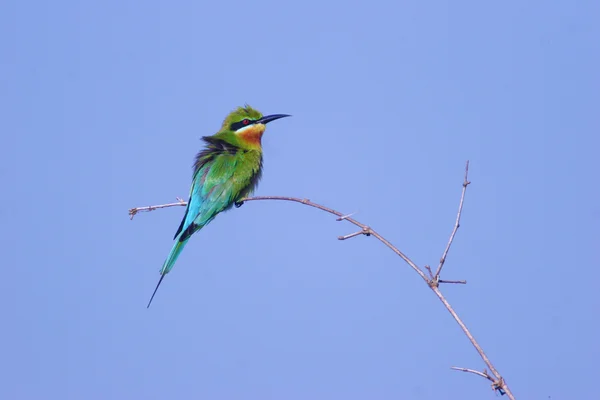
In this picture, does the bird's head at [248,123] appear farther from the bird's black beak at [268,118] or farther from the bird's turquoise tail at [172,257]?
the bird's turquoise tail at [172,257]

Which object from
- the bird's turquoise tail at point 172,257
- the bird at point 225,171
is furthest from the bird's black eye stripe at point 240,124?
the bird's turquoise tail at point 172,257

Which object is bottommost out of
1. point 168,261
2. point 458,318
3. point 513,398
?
point 168,261

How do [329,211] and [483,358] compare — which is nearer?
[483,358]

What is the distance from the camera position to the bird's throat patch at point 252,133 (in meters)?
5.25

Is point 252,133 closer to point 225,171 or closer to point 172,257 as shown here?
point 225,171

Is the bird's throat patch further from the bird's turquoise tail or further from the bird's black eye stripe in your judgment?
the bird's turquoise tail

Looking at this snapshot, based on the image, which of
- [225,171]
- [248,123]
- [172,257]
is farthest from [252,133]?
[172,257]

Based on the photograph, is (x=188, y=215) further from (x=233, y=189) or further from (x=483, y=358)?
(x=483, y=358)

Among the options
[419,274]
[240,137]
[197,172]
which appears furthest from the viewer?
[240,137]

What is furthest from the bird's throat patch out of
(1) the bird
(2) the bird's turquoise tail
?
(2) the bird's turquoise tail

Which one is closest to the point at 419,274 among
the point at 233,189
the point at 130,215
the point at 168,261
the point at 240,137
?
the point at 130,215

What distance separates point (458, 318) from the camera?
1.87 m

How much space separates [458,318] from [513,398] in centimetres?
22

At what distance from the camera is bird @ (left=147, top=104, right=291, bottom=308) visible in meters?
4.44
